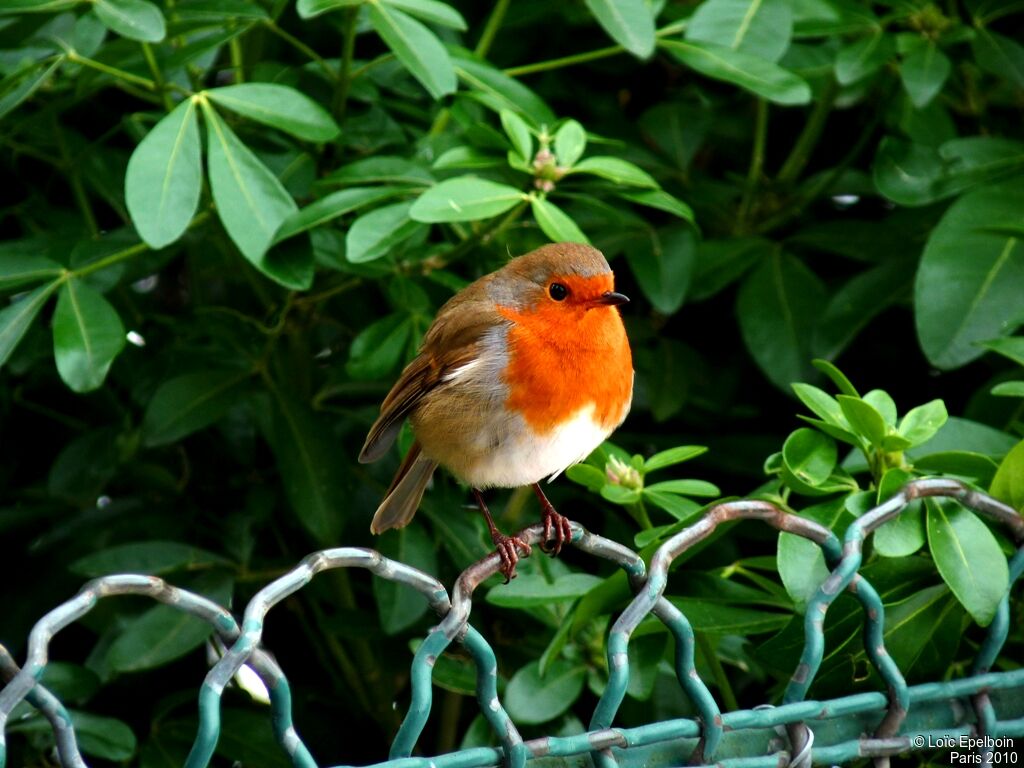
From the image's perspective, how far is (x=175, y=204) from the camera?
2.48 metres

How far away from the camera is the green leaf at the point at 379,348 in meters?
2.74

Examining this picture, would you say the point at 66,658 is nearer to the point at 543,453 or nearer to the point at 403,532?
the point at 403,532

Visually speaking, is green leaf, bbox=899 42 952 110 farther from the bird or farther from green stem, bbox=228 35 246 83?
green stem, bbox=228 35 246 83

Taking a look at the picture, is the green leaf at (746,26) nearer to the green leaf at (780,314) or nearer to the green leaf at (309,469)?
the green leaf at (780,314)

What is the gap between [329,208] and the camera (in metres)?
2.57

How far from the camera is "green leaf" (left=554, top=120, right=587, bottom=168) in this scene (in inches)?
104

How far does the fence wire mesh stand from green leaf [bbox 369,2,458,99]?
0.96 meters

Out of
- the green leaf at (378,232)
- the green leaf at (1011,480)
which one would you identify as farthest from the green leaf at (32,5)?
the green leaf at (1011,480)

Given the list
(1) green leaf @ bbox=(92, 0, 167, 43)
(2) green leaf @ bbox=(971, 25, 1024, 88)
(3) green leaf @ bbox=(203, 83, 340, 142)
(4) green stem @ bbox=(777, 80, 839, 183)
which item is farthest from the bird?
(2) green leaf @ bbox=(971, 25, 1024, 88)

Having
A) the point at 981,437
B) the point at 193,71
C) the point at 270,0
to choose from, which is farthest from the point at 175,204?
the point at 981,437

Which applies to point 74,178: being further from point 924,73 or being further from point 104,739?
point 924,73

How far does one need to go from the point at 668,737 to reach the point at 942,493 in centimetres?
57

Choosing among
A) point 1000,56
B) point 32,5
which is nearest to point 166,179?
point 32,5

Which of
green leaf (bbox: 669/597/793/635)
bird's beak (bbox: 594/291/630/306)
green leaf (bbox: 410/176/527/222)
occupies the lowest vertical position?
green leaf (bbox: 669/597/793/635)
